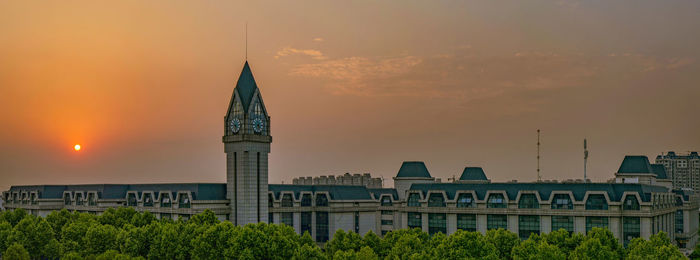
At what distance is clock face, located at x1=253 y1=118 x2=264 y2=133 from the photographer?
138 metres

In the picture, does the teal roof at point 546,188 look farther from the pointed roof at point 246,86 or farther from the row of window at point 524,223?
the pointed roof at point 246,86

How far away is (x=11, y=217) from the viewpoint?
138000mm

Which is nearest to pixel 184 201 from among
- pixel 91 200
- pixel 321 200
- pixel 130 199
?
pixel 130 199

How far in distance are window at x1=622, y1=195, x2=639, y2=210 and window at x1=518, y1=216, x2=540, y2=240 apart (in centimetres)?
1632

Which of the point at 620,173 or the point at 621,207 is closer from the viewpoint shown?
the point at 621,207

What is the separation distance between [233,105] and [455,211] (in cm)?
5068

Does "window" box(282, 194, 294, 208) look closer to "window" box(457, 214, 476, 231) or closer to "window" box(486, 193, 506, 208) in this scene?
"window" box(457, 214, 476, 231)

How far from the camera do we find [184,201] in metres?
141

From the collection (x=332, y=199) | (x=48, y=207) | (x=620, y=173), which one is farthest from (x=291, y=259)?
(x=48, y=207)

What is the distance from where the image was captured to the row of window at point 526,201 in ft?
399

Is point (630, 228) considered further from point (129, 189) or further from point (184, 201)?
point (129, 189)

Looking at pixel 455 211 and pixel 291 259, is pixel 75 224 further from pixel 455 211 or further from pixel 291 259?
pixel 455 211

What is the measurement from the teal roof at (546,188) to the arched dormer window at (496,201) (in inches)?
58.9

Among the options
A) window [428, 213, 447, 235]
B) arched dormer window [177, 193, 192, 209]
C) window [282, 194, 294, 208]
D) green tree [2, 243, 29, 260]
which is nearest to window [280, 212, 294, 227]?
window [282, 194, 294, 208]
